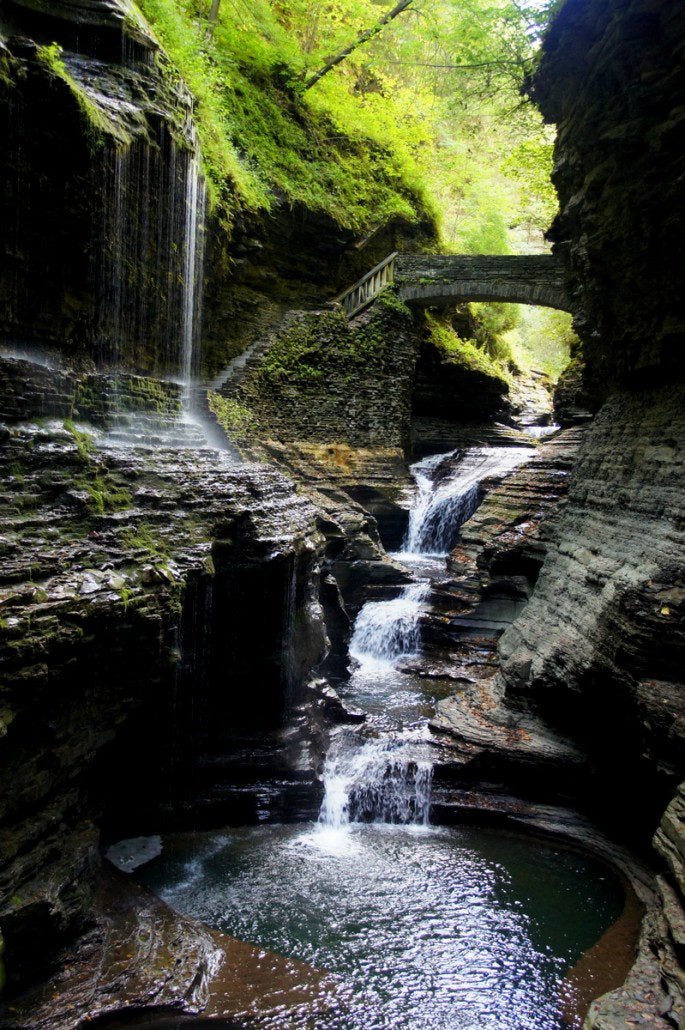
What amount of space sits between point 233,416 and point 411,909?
31.2 ft

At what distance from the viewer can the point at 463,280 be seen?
16.4 meters

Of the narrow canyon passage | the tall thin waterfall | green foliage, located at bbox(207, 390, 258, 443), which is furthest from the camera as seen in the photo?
green foliage, located at bbox(207, 390, 258, 443)

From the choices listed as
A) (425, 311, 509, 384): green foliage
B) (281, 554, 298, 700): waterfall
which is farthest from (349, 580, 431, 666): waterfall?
(425, 311, 509, 384): green foliage

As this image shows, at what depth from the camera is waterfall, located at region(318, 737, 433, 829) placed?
21.9 ft

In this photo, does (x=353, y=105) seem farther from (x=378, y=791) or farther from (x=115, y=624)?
(x=378, y=791)

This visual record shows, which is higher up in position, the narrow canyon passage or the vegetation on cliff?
the vegetation on cliff

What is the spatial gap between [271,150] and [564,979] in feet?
56.4

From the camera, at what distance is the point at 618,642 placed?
5.68m

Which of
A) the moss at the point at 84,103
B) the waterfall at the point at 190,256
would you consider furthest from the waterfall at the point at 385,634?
the moss at the point at 84,103

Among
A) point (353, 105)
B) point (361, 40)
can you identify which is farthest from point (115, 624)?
point (353, 105)

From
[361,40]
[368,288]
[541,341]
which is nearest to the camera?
[361,40]

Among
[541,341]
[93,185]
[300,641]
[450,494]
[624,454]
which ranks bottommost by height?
[300,641]

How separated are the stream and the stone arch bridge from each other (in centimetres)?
1233

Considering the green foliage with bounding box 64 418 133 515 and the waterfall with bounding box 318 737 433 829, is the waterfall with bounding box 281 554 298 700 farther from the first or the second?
the green foliage with bounding box 64 418 133 515
